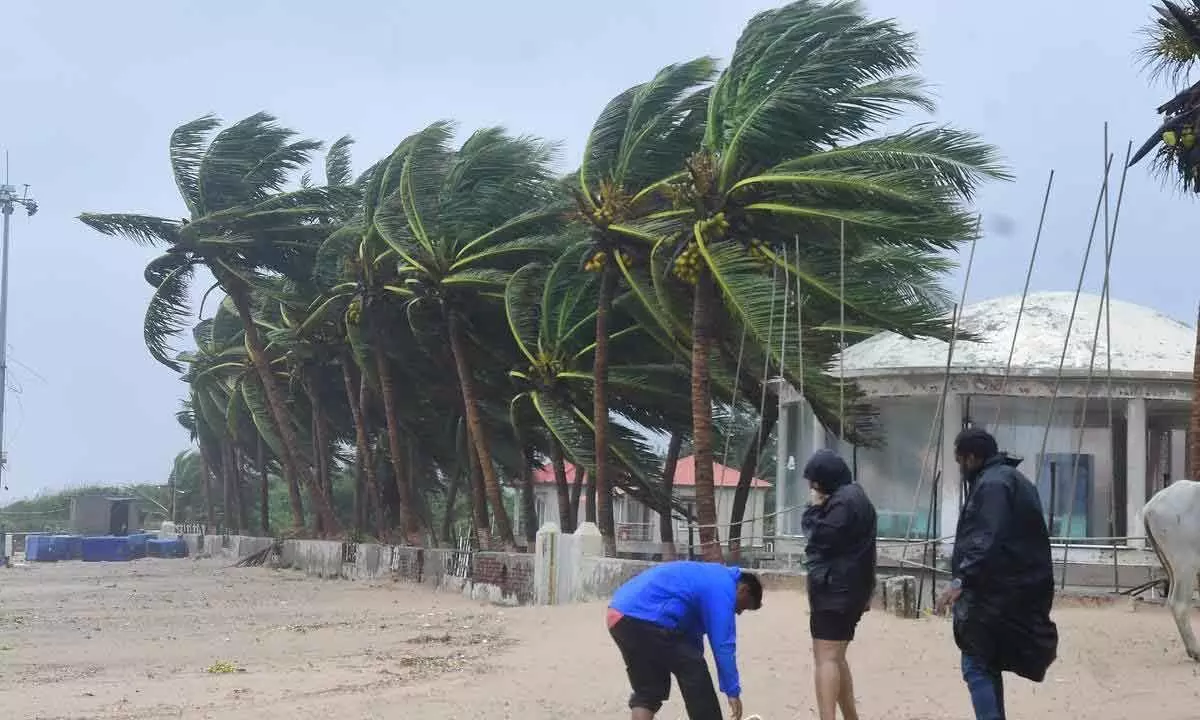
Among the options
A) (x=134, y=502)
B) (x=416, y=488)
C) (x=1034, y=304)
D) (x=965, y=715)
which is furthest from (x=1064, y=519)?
(x=134, y=502)

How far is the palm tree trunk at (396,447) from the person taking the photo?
2888 cm

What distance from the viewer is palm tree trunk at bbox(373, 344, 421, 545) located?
1137 inches

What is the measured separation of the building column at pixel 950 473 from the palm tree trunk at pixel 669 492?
4.79m

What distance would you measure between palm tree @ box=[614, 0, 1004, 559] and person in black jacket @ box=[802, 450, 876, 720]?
9508 mm

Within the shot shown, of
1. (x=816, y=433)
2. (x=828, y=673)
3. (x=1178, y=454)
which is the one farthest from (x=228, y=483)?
(x=828, y=673)

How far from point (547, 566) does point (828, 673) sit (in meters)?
12.7

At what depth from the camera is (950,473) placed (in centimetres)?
1878

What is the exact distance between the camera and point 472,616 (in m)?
18.3

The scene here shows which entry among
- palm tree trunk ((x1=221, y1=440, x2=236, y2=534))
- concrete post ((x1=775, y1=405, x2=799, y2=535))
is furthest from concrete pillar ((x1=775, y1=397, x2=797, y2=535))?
palm tree trunk ((x1=221, y1=440, x2=236, y2=534))

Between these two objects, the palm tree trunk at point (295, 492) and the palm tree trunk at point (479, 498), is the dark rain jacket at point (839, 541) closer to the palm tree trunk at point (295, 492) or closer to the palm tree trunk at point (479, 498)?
the palm tree trunk at point (479, 498)

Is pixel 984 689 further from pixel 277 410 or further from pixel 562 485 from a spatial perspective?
pixel 277 410

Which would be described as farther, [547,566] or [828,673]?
[547,566]

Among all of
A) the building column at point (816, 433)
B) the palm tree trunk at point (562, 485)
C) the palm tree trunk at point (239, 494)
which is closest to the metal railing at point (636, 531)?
the palm tree trunk at point (239, 494)

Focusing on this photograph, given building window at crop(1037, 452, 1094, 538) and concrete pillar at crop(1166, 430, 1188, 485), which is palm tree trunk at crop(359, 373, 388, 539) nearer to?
building window at crop(1037, 452, 1094, 538)
